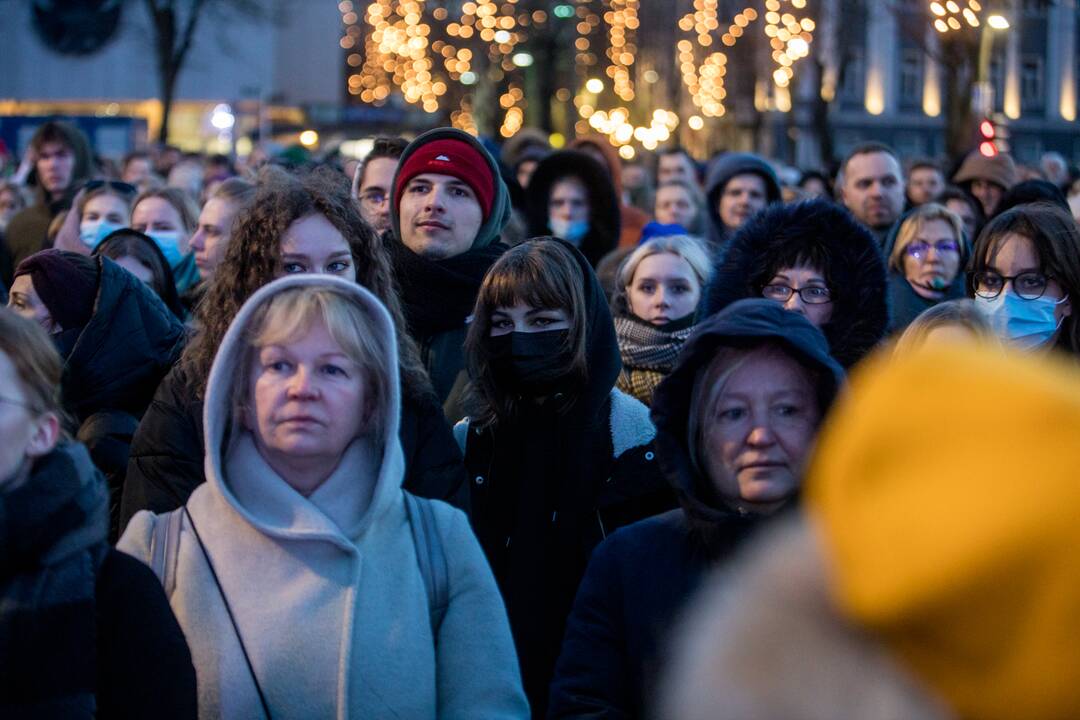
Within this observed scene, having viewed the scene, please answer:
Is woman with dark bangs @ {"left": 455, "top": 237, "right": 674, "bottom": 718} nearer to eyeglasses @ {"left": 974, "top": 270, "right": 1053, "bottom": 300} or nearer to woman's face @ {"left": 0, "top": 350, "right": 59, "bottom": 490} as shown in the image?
eyeglasses @ {"left": 974, "top": 270, "right": 1053, "bottom": 300}

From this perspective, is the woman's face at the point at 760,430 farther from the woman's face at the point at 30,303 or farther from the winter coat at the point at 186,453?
the woman's face at the point at 30,303

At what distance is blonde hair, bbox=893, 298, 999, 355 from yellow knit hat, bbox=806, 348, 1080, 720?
3.84 meters

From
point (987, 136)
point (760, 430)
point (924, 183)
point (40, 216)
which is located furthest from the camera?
point (987, 136)

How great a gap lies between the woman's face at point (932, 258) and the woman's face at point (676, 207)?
3477mm

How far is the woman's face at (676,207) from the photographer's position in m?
11.9

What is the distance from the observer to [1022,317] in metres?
6.38

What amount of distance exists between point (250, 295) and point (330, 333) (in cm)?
106

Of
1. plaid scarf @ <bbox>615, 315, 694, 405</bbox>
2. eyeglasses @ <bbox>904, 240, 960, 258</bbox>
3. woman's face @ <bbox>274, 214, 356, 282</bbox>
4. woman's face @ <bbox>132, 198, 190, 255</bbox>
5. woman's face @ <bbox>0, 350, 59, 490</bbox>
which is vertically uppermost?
woman's face @ <bbox>132, 198, 190, 255</bbox>

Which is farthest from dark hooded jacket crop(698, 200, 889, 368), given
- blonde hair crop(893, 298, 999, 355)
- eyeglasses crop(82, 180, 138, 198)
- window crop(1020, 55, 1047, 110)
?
window crop(1020, 55, 1047, 110)

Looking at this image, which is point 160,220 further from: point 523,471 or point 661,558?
point 661,558

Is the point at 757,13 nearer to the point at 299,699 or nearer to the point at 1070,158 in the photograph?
the point at 1070,158

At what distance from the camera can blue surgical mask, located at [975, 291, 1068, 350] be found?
20.7 ft

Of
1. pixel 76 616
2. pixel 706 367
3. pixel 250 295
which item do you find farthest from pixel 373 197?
pixel 76 616

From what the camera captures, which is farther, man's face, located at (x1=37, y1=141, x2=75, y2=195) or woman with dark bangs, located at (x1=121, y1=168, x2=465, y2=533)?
man's face, located at (x1=37, y1=141, x2=75, y2=195)
